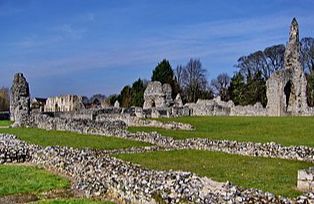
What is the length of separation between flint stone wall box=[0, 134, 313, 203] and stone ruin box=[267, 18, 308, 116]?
35.1 metres

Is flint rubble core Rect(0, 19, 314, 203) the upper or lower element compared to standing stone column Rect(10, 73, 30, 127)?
lower

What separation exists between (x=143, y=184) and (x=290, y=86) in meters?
43.8

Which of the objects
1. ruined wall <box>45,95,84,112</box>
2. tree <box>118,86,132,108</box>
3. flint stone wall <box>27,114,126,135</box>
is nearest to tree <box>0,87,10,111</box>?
ruined wall <box>45,95,84,112</box>

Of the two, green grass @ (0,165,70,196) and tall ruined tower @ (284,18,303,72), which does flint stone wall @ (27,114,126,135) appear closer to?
green grass @ (0,165,70,196)

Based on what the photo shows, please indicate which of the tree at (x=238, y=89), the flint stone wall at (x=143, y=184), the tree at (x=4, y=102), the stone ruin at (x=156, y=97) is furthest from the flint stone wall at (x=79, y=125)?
the tree at (x=4, y=102)

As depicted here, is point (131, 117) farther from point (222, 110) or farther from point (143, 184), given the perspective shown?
point (143, 184)

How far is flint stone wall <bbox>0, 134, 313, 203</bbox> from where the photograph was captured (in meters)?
9.24

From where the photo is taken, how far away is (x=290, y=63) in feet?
171

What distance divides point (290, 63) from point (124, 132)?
1120 inches

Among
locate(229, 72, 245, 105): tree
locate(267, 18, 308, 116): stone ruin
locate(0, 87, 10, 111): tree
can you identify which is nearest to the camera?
locate(267, 18, 308, 116): stone ruin

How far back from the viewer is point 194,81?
94375 millimetres

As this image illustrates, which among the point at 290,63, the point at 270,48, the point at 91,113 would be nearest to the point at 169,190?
the point at 91,113

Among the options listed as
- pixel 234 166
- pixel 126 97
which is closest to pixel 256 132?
pixel 234 166

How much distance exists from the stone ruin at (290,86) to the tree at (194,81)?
39.5 metres
